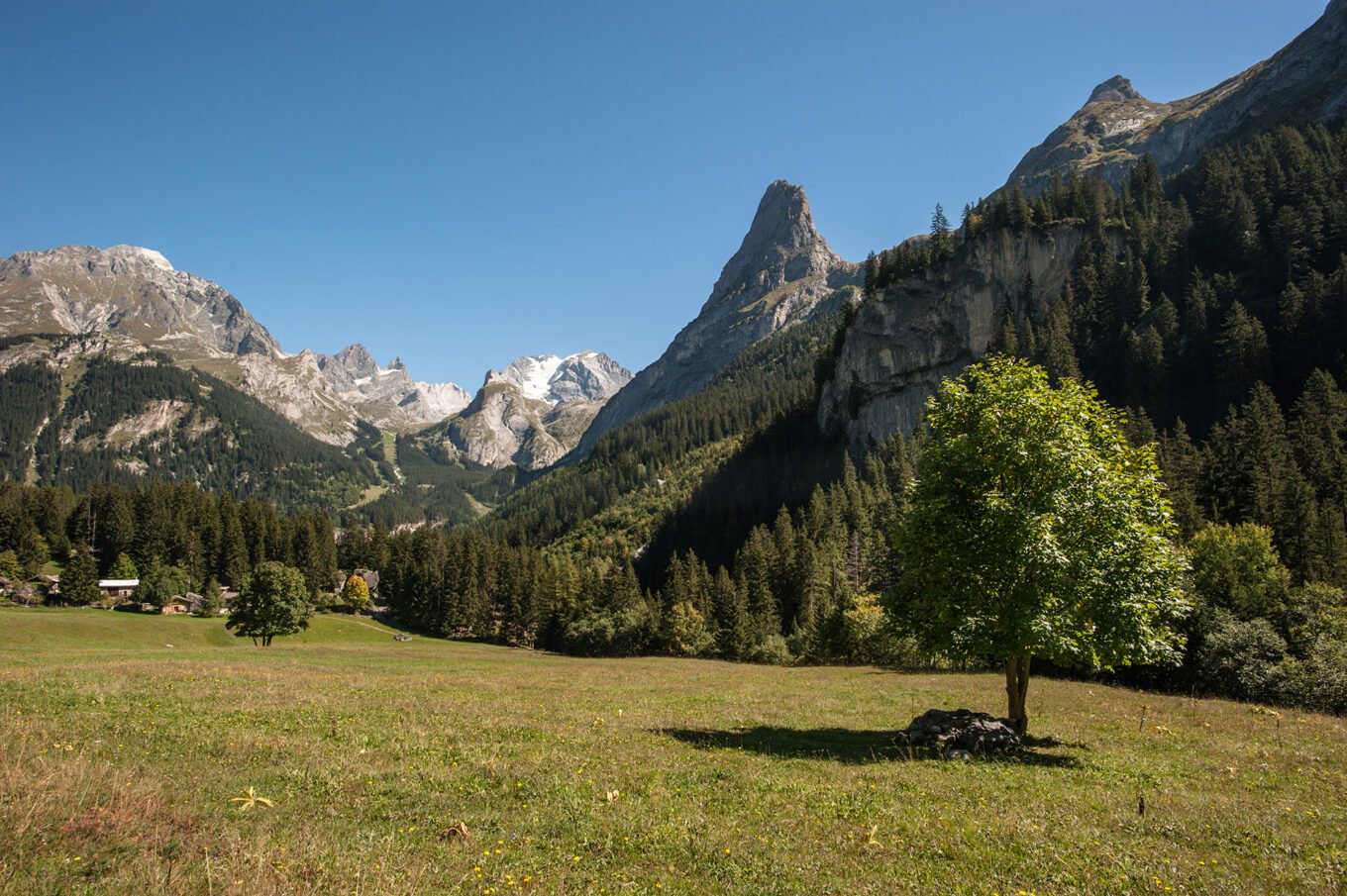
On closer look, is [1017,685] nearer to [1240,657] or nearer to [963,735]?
[963,735]

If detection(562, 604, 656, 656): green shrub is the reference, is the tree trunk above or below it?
above

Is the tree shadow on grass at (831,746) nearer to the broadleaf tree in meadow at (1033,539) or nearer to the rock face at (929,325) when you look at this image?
the broadleaf tree in meadow at (1033,539)

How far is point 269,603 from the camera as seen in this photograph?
6538 cm

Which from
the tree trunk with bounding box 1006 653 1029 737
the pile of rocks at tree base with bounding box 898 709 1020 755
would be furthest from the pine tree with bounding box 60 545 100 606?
the tree trunk with bounding box 1006 653 1029 737

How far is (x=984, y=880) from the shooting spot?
30.9ft

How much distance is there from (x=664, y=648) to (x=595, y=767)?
3134 inches

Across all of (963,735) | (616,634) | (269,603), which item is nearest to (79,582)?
(269,603)

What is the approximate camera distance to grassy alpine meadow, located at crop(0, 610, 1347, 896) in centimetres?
875

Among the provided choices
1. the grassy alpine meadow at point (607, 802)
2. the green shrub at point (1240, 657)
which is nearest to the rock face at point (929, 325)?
the green shrub at point (1240, 657)

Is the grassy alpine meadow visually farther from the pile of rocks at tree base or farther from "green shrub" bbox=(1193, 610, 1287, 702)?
"green shrub" bbox=(1193, 610, 1287, 702)

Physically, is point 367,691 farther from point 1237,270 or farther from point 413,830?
point 1237,270

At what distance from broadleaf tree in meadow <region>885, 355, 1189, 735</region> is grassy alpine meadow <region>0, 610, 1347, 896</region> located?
3415 millimetres

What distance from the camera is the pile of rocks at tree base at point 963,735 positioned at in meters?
18.9

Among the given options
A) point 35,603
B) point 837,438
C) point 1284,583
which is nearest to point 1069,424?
point 1284,583
